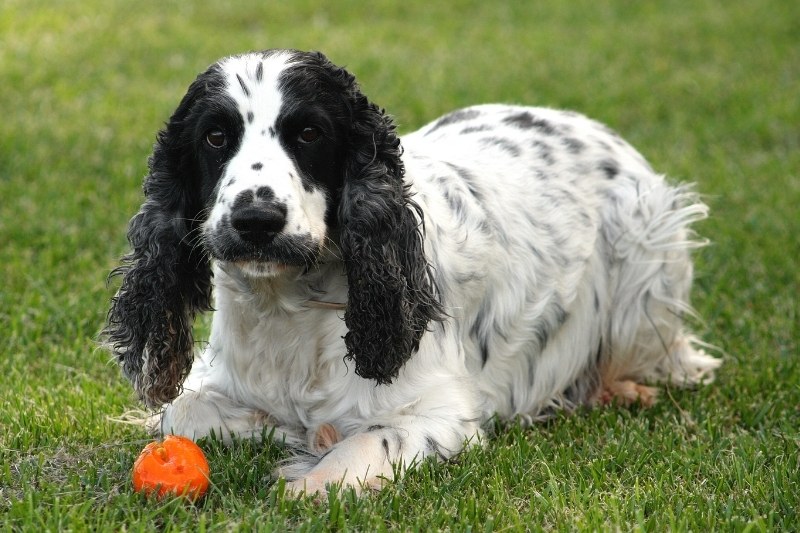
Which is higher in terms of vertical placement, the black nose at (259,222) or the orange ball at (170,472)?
the black nose at (259,222)

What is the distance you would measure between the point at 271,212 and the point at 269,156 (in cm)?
28

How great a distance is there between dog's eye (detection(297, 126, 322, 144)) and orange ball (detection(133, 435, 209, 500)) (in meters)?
1.19

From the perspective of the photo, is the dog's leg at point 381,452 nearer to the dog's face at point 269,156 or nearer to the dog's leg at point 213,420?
the dog's leg at point 213,420

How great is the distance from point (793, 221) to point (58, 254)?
496 centimetres

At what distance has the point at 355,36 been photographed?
12773 millimetres

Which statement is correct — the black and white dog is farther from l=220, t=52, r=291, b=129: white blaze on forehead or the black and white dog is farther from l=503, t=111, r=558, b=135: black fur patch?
l=503, t=111, r=558, b=135: black fur patch

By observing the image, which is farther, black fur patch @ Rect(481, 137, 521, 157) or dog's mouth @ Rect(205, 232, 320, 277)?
black fur patch @ Rect(481, 137, 521, 157)

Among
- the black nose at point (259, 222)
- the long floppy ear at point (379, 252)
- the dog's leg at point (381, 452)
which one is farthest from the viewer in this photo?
the long floppy ear at point (379, 252)

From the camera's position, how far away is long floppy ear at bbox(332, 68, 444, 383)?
13.4ft

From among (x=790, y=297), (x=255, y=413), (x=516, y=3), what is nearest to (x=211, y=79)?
(x=255, y=413)

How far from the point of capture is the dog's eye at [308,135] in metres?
4.03

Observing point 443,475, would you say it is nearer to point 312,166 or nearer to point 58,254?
point 312,166

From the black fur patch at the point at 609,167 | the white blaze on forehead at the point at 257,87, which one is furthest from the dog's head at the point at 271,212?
the black fur patch at the point at 609,167

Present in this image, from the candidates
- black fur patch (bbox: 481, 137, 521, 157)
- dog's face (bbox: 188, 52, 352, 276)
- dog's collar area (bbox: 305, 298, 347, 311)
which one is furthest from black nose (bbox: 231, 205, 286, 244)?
black fur patch (bbox: 481, 137, 521, 157)
